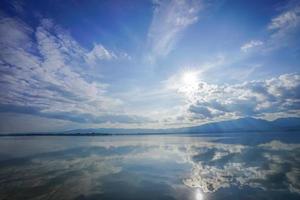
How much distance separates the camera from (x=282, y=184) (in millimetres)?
18031

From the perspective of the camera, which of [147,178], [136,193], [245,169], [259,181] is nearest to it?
[136,193]

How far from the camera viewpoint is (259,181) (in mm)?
19344

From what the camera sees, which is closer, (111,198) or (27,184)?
(111,198)

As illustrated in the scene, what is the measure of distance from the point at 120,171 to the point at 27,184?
998 cm

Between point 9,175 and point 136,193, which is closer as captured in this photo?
point 136,193

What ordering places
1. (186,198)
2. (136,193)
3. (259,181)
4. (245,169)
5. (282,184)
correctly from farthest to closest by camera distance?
(245,169) < (259,181) < (282,184) < (136,193) < (186,198)

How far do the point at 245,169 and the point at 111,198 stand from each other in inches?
657

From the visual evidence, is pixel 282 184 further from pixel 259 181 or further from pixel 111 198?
pixel 111 198

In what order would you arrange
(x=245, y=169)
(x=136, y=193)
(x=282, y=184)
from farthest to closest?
(x=245, y=169), (x=282, y=184), (x=136, y=193)

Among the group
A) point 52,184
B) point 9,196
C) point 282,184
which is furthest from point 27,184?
point 282,184

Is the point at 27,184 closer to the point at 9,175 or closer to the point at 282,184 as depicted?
the point at 9,175

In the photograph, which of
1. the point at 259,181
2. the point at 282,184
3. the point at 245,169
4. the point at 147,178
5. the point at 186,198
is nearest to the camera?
the point at 186,198

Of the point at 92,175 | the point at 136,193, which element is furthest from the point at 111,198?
the point at 92,175

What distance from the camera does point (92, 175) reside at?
912 inches
